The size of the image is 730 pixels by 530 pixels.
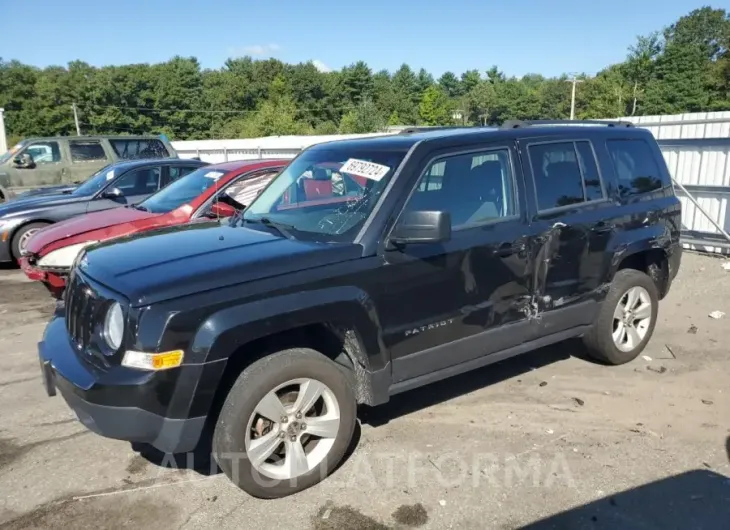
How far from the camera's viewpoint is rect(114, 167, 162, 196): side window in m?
9.18

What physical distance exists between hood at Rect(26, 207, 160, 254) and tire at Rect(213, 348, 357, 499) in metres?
4.18

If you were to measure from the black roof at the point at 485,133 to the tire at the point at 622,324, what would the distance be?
1.20 m

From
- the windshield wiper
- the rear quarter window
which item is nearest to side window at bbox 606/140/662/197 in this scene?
the rear quarter window

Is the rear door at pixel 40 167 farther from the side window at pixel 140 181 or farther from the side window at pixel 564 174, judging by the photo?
the side window at pixel 564 174

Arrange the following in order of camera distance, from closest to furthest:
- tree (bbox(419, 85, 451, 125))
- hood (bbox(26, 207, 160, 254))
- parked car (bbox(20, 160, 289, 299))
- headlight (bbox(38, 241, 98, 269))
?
headlight (bbox(38, 241, 98, 269)) < parked car (bbox(20, 160, 289, 299)) < hood (bbox(26, 207, 160, 254)) < tree (bbox(419, 85, 451, 125))

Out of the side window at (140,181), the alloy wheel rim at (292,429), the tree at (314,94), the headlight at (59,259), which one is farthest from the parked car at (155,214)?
the tree at (314,94)

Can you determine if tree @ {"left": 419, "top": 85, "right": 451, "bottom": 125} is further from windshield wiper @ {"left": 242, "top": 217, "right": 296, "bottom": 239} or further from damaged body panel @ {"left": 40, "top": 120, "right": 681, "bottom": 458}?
windshield wiper @ {"left": 242, "top": 217, "right": 296, "bottom": 239}

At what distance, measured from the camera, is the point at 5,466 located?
366cm

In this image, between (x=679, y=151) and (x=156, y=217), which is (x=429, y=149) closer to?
(x=156, y=217)

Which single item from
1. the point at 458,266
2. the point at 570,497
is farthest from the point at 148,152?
the point at 570,497

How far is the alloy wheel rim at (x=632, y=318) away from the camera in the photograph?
4945 millimetres

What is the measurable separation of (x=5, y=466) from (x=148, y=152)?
11.7 m

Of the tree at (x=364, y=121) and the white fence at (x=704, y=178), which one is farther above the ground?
the tree at (x=364, y=121)

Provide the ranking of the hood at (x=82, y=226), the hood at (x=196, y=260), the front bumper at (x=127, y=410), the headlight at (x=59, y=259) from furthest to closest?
1. the hood at (x=82, y=226)
2. the headlight at (x=59, y=259)
3. the hood at (x=196, y=260)
4. the front bumper at (x=127, y=410)
